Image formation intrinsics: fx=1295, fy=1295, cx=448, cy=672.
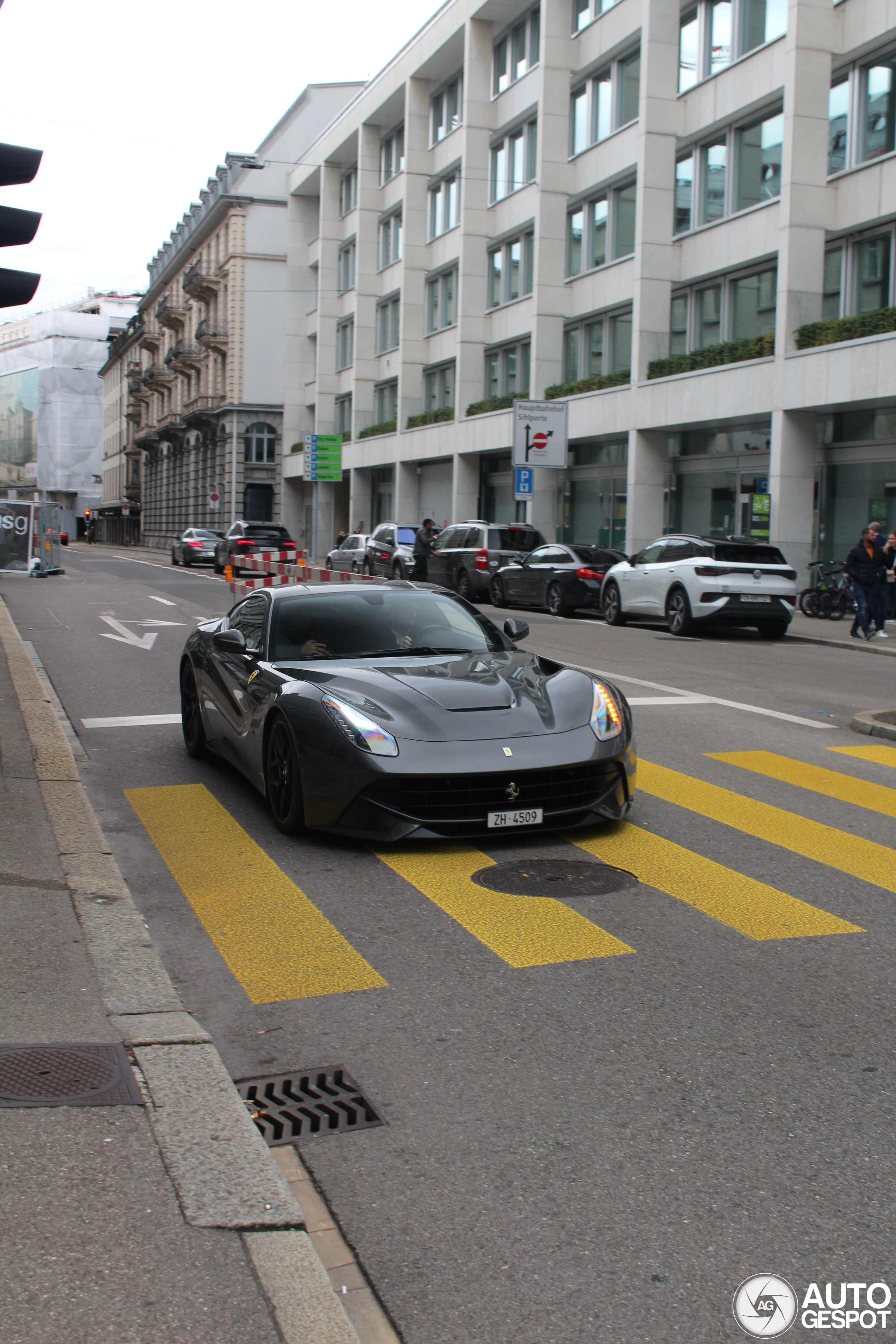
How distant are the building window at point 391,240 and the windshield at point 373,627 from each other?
45.8 meters

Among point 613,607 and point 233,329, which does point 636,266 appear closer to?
point 613,607

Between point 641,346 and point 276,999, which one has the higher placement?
point 641,346

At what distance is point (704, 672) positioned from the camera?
49.0 feet

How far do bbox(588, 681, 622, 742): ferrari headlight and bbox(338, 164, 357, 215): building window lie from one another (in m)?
54.5

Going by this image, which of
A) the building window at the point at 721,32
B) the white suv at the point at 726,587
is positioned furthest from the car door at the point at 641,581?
the building window at the point at 721,32

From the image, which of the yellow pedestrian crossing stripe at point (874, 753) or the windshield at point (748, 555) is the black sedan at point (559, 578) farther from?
Answer: the yellow pedestrian crossing stripe at point (874, 753)

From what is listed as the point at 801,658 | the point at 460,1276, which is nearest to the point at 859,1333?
the point at 460,1276

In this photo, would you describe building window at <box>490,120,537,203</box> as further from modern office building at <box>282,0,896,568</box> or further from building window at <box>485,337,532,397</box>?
building window at <box>485,337,532,397</box>

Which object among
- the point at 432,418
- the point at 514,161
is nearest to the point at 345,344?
the point at 432,418

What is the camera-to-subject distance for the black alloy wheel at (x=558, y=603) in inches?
980

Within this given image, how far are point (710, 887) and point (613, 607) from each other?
17.6 metres

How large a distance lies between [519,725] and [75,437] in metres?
118

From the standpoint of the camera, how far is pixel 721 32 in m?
29.8

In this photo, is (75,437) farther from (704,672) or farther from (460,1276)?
(460,1276)
